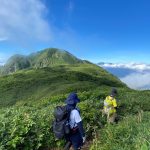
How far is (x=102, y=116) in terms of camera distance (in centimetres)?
1847

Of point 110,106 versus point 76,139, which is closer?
point 76,139

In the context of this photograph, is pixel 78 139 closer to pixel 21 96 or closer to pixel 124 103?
pixel 124 103

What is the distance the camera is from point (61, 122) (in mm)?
11562

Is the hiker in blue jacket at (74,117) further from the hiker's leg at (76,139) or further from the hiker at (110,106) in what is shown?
the hiker at (110,106)

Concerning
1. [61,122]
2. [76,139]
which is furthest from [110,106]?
[61,122]

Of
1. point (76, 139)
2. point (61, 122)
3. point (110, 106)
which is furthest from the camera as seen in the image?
point (110, 106)

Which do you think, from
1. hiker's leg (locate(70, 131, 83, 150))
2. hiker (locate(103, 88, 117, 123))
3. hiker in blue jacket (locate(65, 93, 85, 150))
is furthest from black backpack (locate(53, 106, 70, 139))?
hiker (locate(103, 88, 117, 123))

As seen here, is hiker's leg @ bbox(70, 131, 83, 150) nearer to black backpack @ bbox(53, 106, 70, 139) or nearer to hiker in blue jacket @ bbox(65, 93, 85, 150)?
hiker in blue jacket @ bbox(65, 93, 85, 150)

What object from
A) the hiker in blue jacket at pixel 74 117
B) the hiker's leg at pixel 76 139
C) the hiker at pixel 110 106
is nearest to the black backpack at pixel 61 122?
the hiker in blue jacket at pixel 74 117

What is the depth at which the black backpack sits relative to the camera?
11.5 m

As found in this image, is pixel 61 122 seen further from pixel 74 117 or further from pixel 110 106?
pixel 110 106

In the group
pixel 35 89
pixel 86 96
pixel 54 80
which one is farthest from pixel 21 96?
pixel 86 96

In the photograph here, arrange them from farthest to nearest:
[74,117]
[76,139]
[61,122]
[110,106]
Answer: [110,106] < [76,139] < [74,117] < [61,122]

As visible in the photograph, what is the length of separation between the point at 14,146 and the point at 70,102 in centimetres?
226
